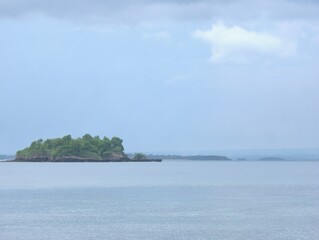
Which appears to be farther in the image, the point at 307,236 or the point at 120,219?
the point at 120,219

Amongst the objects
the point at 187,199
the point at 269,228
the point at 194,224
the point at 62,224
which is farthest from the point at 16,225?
the point at 187,199

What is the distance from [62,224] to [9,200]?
1359 inches

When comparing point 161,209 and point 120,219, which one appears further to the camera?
point 161,209

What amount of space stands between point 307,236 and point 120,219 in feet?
67.7

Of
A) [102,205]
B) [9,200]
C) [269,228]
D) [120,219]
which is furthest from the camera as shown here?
[9,200]

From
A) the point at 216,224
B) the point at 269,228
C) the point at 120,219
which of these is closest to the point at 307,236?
the point at 269,228

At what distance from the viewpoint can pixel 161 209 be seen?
288 feet

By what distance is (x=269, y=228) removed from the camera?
68688mm

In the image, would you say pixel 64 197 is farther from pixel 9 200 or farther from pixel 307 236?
pixel 307 236

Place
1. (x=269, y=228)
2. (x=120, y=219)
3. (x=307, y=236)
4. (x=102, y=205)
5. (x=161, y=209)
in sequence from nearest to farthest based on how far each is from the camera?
1. (x=307, y=236)
2. (x=269, y=228)
3. (x=120, y=219)
4. (x=161, y=209)
5. (x=102, y=205)

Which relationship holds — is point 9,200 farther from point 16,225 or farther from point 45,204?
point 16,225

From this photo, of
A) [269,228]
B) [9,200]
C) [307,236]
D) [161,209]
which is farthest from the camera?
[9,200]

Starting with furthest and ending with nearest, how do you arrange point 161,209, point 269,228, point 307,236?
point 161,209, point 269,228, point 307,236

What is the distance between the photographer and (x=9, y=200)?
10438 cm
